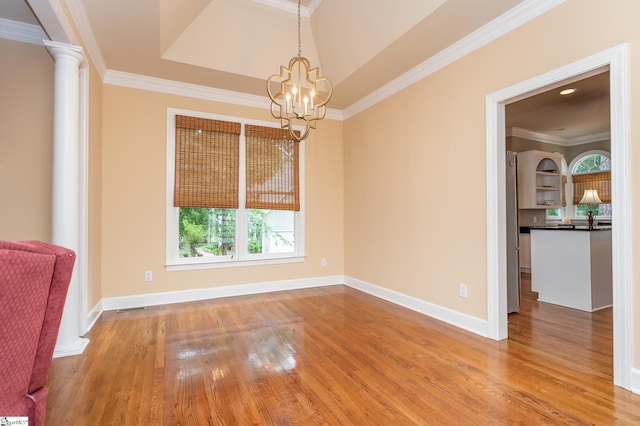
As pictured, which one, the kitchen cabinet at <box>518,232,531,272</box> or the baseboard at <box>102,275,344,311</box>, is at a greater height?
the kitchen cabinet at <box>518,232,531,272</box>

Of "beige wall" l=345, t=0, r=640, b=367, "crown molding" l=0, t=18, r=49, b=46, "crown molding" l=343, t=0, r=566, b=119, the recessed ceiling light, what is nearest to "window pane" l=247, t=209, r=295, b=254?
"beige wall" l=345, t=0, r=640, b=367

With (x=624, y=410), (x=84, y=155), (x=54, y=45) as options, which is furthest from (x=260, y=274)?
(x=624, y=410)

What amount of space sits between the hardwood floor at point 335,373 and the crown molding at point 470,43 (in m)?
2.72

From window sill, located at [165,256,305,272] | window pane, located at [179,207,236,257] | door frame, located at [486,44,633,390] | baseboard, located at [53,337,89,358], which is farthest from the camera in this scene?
window pane, located at [179,207,236,257]

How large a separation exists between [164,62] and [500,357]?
4.37m

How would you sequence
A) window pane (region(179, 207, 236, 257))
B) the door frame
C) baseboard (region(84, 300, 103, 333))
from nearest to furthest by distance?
the door frame < baseboard (region(84, 300, 103, 333)) < window pane (region(179, 207, 236, 257))

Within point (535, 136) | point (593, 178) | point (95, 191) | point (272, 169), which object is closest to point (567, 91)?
point (535, 136)

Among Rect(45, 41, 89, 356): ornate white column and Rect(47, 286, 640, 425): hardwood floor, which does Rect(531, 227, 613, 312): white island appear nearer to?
Rect(47, 286, 640, 425): hardwood floor

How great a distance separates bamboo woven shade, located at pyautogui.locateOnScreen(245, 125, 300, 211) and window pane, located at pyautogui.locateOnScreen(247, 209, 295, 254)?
15cm

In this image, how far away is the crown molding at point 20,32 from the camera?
297 cm

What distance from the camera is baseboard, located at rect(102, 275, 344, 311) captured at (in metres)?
3.86

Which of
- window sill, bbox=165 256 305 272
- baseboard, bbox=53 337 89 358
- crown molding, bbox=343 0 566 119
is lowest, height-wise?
baseboard, bbox=53 337 89 358

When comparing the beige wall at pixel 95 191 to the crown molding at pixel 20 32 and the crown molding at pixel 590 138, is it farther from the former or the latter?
the crown molding at pixel 590 138

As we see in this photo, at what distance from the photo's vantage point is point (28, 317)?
3.51 ft
